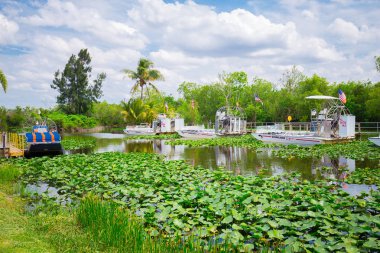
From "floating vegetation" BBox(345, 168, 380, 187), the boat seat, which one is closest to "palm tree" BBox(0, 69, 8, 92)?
the boat seat

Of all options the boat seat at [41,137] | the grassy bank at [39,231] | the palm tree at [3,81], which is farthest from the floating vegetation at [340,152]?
the palm tree at [3,81]

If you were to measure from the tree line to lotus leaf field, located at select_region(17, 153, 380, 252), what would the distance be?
2643 cm

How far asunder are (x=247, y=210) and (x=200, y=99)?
50.2m

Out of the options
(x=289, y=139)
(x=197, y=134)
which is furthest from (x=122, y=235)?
(x=197, y=134)

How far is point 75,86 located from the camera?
5394 cm

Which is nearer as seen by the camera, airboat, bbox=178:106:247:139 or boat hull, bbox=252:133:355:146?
boat hull, bbox=252:133:355:146

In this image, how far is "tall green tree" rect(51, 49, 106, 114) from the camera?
5394 cm

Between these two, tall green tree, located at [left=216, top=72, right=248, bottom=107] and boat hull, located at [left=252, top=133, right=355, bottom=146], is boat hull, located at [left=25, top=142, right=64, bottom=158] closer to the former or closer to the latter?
boat hull, located at [left=252, top=133, right=355, bottom=146]

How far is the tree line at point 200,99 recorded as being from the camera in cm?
3838

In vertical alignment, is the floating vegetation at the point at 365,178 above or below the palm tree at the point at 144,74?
below

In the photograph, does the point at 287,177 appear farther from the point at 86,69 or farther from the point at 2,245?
the point at 86,69

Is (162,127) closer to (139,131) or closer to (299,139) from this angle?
(139,131)

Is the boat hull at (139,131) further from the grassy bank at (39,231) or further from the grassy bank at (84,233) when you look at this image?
the grassy bank at (84,233)

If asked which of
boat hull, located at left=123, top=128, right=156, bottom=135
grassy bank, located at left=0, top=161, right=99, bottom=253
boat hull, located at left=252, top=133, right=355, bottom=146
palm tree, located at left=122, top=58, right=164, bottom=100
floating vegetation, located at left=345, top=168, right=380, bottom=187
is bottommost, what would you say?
grassy bank, located at left=0, top=161, right=99, bottom=253
